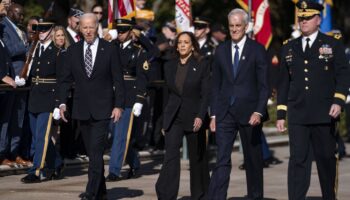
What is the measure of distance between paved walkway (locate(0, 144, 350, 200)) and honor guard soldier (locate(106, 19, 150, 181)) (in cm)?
36

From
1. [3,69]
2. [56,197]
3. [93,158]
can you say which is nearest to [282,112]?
[93,158]

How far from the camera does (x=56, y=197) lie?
13.1 metres

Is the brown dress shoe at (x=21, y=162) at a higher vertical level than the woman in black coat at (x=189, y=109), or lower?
lower

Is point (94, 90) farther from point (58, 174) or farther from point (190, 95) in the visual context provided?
point (58, 174)

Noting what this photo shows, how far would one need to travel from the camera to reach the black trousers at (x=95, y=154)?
12266 mm

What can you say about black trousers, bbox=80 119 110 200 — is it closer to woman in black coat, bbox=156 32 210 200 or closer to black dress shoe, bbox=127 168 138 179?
woman in black coat, bbox=156 32 210 200

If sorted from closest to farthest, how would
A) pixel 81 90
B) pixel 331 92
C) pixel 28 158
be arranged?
1. pixel 331 92
2. pixel 81 90
3. pixel 28 158

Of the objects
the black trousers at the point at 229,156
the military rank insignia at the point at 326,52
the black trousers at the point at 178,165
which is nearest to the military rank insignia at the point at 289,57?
the military rank insignia at the point at 326,52

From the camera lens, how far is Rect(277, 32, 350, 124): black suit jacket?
11.5 meters

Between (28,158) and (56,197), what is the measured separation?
10.6 feet

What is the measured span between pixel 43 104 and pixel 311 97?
455cm

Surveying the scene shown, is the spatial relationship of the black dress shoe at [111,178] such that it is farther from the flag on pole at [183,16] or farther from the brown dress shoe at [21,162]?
the flag on pole at [183,16]

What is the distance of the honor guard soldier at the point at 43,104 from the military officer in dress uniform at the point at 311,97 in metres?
4.14

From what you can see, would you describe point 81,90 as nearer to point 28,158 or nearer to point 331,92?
point 331,92
